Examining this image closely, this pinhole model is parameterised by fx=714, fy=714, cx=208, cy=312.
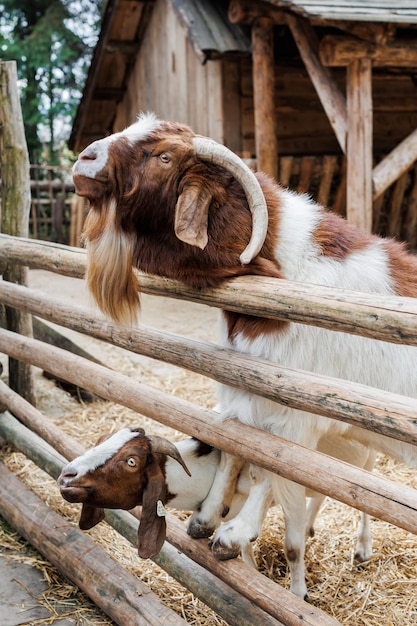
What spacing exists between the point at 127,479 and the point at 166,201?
1.06 m

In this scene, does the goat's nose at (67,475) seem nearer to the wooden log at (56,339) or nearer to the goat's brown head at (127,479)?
the goat's brown head at (127,479)

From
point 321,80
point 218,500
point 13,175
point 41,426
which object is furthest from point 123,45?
point 218,500

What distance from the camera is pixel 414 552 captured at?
12.2ft

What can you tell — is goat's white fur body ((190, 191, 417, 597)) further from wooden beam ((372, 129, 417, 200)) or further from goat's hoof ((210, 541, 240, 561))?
wooden beam ((372, 129, 417, 200))

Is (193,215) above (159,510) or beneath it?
above

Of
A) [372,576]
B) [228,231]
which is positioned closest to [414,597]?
[372,576]

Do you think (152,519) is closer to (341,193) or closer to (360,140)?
(360,140)

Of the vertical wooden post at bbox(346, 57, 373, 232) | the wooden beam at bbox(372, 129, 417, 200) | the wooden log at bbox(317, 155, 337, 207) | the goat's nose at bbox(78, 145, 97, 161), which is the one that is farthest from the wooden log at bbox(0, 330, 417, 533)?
the wooden log at bbox(317, 155, 337, 207)

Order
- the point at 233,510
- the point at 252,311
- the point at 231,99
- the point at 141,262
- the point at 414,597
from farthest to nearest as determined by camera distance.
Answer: the point at 231,99
the point at 414,597
the point at 233,510
the point at 141,262
the point at 252,311

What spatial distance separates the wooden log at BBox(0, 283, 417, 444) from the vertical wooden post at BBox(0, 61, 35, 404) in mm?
1514

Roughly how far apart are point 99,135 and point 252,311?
10446 mm

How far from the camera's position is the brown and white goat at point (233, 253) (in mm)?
2592

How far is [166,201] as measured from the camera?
8.68 ft

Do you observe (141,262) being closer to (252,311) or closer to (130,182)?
(130,182)
